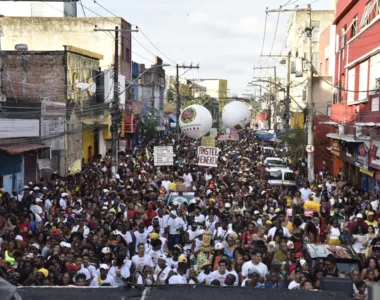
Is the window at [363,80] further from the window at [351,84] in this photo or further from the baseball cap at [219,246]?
the baseball cap at [219,246]

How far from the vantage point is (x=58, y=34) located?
48188mm

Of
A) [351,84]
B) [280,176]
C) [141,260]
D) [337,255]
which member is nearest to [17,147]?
[280,176]

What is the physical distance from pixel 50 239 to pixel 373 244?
5817 millimetres

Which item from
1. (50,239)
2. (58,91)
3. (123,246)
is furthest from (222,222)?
(58,91)

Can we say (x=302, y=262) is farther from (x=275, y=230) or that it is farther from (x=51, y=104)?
(x=51, y=104)

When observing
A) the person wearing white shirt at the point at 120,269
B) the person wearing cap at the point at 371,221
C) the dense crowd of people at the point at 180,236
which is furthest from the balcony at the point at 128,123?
the person wearing white shirt at the point at 120,269

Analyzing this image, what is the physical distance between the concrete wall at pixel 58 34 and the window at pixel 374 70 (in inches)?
987

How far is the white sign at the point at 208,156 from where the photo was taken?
26312 mm

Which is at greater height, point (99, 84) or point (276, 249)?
point (99, 84)

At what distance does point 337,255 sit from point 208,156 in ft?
51.2

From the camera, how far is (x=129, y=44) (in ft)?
180

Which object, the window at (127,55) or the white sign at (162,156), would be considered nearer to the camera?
the white sign at (162,156)

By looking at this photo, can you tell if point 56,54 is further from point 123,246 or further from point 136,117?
point 123,246

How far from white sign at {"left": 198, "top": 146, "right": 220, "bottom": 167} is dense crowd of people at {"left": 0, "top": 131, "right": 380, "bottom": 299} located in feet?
9.88
